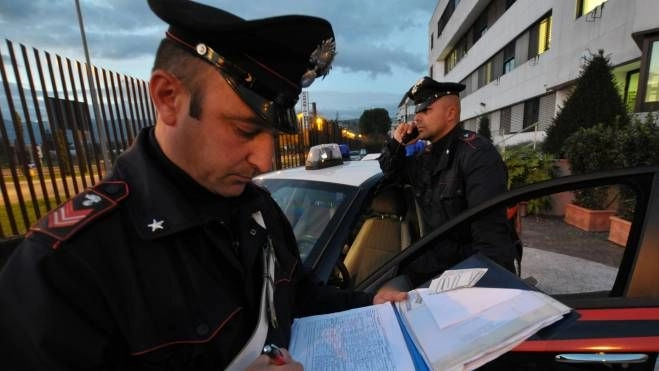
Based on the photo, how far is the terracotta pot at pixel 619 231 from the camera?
4352mm

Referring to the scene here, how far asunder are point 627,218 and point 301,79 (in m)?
5.22

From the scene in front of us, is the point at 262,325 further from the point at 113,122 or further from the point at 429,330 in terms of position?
the point at 113,122

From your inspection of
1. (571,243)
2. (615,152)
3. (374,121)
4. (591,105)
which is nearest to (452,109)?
(571,243)

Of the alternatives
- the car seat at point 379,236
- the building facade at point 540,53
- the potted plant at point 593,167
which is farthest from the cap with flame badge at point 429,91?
the building facade at point 540,53

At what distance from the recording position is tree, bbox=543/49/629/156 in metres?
7.18

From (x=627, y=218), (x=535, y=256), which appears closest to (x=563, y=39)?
(x=627, y=218)

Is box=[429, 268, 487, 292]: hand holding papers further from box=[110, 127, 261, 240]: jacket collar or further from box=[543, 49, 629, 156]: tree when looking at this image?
box=[543, 49, 629, 156]: tree

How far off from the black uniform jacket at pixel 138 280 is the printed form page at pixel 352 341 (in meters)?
0.07

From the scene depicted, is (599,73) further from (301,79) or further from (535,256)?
(301,79)

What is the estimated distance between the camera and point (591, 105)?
7375 mm

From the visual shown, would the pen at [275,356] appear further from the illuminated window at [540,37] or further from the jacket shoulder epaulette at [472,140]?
the illuminated window at [540,37]

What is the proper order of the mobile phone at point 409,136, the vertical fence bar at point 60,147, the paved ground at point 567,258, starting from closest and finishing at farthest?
the mobile phone at point 409,136, the paved ground at point 567,258, the vertical fence bar at point 60,147

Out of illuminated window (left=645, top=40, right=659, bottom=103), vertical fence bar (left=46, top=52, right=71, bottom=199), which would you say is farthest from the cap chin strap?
illuminated window (left=645, top=40, right=659, bottom=103)

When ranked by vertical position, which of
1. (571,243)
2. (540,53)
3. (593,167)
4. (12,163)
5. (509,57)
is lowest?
(571,243)
